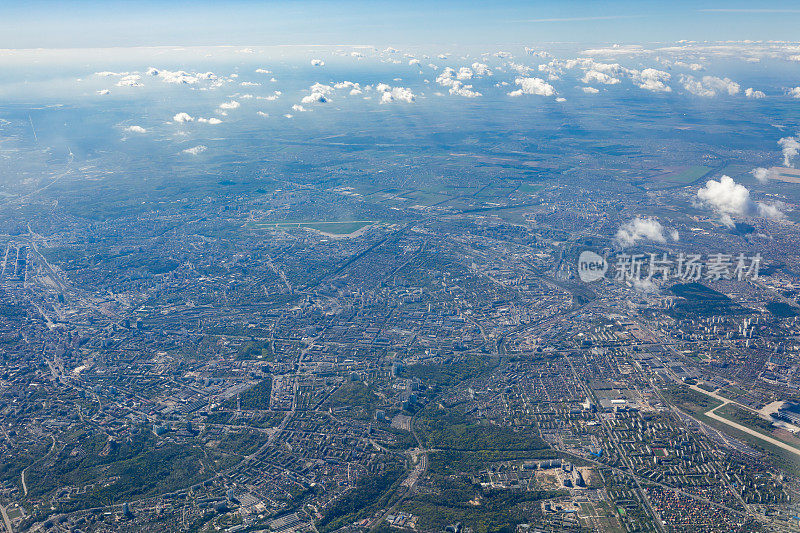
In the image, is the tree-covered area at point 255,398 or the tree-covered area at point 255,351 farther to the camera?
the tree-covered area at point 255,351

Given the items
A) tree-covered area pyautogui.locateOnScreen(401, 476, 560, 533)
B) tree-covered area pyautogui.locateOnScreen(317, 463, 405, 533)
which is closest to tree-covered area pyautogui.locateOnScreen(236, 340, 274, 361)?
tree-covered area pyautogui.locateOnScreen(317, 463, 405, 533)

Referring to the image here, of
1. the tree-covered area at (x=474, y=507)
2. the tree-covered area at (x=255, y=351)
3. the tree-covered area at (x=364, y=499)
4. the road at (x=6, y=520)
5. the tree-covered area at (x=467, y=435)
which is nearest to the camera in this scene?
the tree-covered area at (x=474, y=507)

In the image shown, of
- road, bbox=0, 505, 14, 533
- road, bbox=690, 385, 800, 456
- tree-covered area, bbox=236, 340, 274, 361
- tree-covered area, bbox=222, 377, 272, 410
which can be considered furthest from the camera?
tree-covered area, bbox=236, 340, 274, 361

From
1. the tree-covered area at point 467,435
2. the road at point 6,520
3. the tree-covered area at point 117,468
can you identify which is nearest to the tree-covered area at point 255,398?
the tree-covered area at point 117,468

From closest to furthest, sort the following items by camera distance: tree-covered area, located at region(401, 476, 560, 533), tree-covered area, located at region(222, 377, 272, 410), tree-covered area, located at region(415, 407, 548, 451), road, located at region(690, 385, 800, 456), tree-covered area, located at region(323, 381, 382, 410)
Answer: tree-covered area, located at region(401, 476, 560, 533) < road, located at region(690, 385, 800, 456) < tree-covered area, located at region(415, 407, 548, 451) < tree-covered area, located at region(323, 381, 382, 410) < tree-covered area, located at region(222, 377, 272, 410)

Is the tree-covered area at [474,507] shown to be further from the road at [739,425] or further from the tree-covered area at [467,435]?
the road at [739,425]

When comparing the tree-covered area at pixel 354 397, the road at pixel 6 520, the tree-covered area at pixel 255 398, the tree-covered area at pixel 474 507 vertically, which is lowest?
the road at pixel 6 520

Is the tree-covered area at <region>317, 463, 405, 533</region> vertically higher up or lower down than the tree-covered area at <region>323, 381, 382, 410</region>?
lower down

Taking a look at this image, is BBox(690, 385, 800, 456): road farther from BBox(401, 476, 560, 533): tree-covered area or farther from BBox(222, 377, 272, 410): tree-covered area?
BBox(222, 377, 272, 410): tree-covered area

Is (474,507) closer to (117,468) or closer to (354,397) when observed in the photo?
(354,397)

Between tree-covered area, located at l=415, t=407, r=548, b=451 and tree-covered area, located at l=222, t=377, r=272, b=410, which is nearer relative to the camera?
tree-covered area, located at l=415, t=407, r=548, b=451

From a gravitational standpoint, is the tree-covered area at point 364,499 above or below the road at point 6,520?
above

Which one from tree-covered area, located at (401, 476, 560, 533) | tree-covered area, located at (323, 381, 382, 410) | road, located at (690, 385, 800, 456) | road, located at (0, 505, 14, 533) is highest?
road, located at (690, 385, 800, 456)
